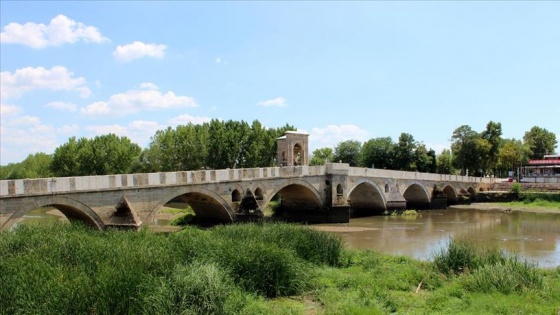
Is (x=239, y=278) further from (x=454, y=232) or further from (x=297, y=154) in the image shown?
(x=297, y=154)

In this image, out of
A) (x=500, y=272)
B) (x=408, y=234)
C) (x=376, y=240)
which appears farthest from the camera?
(x=408, y=234)

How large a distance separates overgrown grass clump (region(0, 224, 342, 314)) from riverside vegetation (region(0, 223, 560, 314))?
22mm

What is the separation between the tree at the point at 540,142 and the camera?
79875 millimetres

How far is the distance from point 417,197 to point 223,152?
1926 centimetres

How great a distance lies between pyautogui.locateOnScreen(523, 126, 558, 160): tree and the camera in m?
79.9

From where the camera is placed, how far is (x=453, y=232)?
26297mm

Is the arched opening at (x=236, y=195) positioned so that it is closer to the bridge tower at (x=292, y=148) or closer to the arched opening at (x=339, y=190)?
the bridge tower at (x=292, y=148)

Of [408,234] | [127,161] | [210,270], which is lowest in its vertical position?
[408,234]

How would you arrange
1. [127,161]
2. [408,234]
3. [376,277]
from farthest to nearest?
[127,161] → [408,234] → [376,277]

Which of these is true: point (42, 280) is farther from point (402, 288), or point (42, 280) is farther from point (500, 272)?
point (500, 272)

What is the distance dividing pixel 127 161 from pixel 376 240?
3824cm

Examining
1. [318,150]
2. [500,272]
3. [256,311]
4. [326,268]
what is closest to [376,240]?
[326,268]

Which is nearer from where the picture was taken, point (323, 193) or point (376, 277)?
point (376, 277)

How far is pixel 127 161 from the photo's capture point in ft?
177
